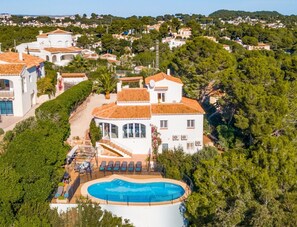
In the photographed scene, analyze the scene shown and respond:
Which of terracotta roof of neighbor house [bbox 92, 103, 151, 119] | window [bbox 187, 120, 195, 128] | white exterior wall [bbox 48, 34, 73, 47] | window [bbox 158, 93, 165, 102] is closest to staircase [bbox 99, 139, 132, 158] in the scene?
terracotta roof of neighbor house [bbox 92, 103, 151, 119]

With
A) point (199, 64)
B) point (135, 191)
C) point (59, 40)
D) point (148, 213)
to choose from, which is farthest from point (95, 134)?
point (59, 40)

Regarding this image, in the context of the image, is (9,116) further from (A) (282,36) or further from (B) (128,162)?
(A) (282,36)

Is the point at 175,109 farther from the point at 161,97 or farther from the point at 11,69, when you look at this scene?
the point at 11,69

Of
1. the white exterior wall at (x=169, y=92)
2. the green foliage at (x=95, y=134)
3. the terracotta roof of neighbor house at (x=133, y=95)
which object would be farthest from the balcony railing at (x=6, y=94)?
the white exterior wall at (x=169, y=92)

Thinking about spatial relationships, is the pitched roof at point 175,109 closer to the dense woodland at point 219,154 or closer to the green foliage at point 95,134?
the dense woodland at point 219,154

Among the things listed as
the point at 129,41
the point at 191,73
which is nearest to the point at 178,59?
the point at 191,73

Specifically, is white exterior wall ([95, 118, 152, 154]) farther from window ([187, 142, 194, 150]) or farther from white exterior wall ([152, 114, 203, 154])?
window ([187, 142, 194, 150])

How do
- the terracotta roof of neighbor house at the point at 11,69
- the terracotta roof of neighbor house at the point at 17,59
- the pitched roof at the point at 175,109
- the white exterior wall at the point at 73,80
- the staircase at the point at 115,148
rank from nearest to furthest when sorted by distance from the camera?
the staircase at the point at 115,148
the pitched roof at the point at 175,109
the terracotta roof of neighbor house at the point at 11,69
the terracotta roof of neighbor house at the point at 17,59
the white exterior wall at the point at 73,80
